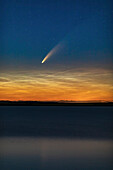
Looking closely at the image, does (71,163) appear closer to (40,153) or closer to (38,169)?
(38,169)

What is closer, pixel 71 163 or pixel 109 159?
pixel 71 163

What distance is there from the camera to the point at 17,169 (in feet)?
26.3

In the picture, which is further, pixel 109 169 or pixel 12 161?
pixel 12 161

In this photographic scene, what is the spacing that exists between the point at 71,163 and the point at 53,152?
2.06m

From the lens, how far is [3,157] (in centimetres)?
964

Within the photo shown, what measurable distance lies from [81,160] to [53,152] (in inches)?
74.2

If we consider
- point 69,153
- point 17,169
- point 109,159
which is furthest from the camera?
point 69,153

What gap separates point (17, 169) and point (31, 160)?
1227mm

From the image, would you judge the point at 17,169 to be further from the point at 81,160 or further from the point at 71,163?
the point at 81,160

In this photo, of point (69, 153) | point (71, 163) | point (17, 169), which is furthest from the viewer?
point (69, 153)

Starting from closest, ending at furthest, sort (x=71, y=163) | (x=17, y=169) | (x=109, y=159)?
(x=17, y=169)
(x=71, y=163)
(x=109, y=159)

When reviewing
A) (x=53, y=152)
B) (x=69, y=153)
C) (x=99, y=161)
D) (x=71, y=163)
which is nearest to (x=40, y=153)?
(x=53, y=152)

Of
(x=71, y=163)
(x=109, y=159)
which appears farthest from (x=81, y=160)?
(x=109, y=159)

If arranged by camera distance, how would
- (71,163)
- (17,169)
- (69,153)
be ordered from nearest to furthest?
(17,169)
(71,163)
(69,153)
